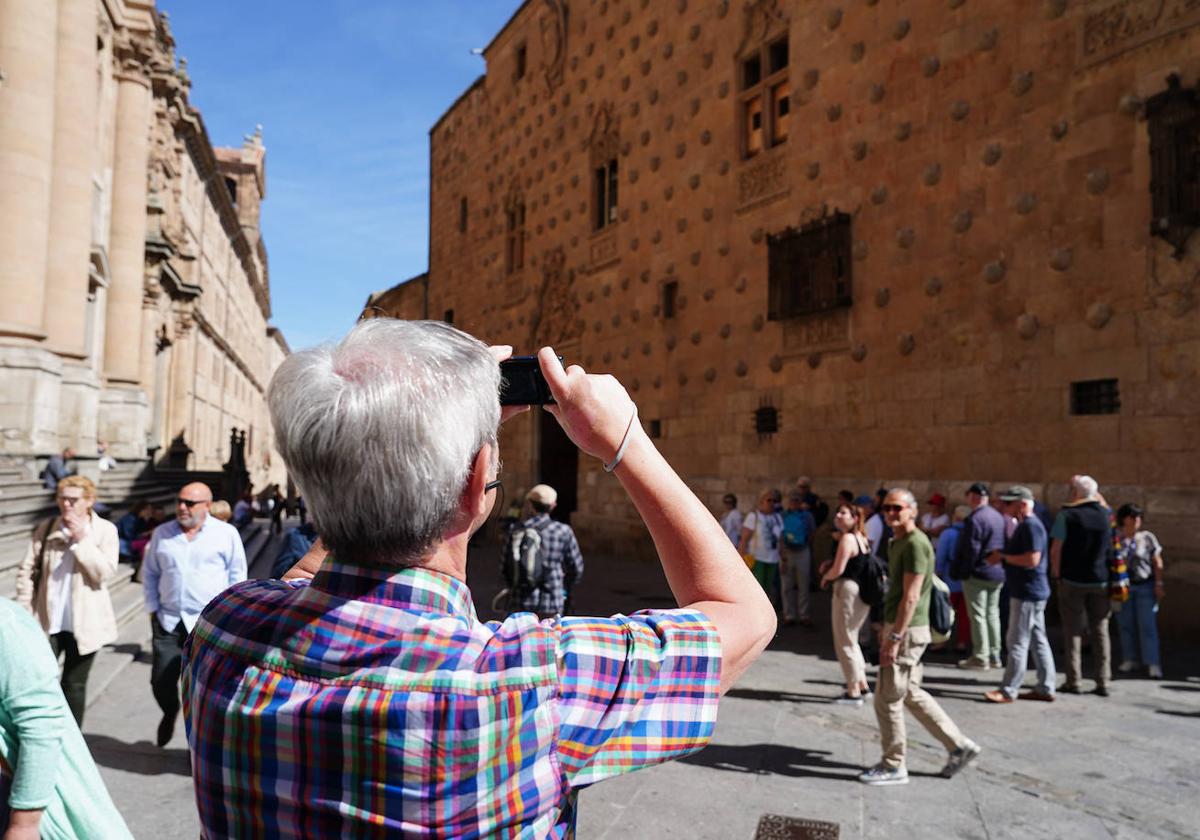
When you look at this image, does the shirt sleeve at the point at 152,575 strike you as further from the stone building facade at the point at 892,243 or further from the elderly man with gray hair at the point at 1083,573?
the stone building facade at the point at 892,243

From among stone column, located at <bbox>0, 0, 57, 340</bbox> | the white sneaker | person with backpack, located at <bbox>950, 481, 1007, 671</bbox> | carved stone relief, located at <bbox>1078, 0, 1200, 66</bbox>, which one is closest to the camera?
the white sneaker

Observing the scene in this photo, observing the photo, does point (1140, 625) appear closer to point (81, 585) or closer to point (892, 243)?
point (892, 243)

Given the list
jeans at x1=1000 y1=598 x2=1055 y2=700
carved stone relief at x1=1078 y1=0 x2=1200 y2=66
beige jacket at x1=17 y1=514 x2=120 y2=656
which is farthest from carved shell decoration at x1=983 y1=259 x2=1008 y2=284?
beige jacket at x1=17 y1=514 x2=120 y2=656

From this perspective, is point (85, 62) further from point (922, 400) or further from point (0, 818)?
point (0, 818)

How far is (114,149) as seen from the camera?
20484 millimetres

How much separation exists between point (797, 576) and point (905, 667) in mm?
4854

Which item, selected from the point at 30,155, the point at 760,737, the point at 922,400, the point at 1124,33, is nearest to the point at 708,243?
the point at 922,400

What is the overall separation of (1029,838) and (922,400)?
699cm

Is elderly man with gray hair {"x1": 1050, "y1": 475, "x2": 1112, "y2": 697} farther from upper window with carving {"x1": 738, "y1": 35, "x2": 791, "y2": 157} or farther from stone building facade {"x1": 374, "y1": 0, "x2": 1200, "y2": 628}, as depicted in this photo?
upper window with carving {"x1": 738, "y1": 35, "x2": 791, "y2": 157}

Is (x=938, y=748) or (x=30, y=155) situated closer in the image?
(x=938, y=748)

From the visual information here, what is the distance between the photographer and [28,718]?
2201 mm

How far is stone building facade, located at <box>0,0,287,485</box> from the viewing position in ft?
43.9

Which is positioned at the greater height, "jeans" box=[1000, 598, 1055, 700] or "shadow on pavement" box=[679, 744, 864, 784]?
"jeans" box=[1000, 598, 1055, 700]

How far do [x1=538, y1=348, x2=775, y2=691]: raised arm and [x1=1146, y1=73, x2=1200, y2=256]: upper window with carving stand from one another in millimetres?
8666
